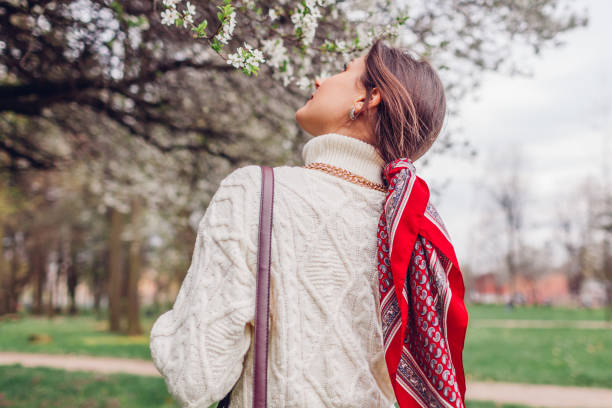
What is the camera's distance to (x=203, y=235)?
134cm

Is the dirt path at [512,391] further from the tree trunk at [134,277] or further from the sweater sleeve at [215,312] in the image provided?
the sweater sleeve at [215,312]

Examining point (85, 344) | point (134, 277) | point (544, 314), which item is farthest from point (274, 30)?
point (544, 314)

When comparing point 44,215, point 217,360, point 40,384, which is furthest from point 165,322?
point 44,215

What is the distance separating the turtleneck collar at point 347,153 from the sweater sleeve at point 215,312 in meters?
0.33

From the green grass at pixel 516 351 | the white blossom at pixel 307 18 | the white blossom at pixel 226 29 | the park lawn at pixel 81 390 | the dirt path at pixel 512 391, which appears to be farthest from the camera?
the green grass at pixel 516 351

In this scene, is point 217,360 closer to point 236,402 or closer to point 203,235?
point 236,402

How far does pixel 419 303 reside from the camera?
55.0 inches

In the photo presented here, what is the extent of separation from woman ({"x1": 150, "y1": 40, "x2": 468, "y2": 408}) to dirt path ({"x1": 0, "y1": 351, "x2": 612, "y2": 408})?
723 cm

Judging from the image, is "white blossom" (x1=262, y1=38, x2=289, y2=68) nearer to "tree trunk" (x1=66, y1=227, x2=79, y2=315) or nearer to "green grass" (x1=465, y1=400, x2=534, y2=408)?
"green grass" (x1=465, y1=400, x2=534, y2=408)

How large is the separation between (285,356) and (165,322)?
13.8 inches

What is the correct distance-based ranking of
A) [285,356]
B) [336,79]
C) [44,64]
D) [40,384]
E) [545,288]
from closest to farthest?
[285,356], [336,79], [44,64], [40,384], [545,288]

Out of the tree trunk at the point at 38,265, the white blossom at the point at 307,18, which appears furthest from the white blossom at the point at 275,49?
the tree trunk at the point at 38,265

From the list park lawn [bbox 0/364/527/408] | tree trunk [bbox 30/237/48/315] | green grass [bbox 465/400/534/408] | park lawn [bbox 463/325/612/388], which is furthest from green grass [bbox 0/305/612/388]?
tree trunk [bbox 30/237/48/315]

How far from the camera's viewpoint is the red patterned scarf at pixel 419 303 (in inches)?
53.8
